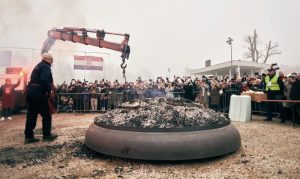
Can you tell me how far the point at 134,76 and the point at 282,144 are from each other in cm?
12081

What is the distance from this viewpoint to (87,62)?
20.1m

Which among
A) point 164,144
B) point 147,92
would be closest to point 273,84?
point 147,92

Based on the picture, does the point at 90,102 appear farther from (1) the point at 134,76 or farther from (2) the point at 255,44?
(1) the point at 134,76

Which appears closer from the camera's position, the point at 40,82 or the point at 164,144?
the point at 164,144

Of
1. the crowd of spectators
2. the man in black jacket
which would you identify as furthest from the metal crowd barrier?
the man in black jacket

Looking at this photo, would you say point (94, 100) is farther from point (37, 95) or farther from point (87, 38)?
point (37, 95)

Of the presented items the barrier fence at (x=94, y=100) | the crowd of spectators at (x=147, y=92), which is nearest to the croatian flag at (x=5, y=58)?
the crowd of spectators at (x=147, y=92)

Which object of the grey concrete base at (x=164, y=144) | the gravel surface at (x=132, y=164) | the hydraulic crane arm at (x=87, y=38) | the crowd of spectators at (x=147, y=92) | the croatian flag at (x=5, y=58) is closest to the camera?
the gravel surface at (x=132, y=164)

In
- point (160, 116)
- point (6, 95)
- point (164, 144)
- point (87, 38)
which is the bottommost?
point (164, 144)

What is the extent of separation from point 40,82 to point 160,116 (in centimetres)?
307

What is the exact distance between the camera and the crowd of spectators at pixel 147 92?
12.6 m

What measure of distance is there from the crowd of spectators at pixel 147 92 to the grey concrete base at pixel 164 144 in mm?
7738

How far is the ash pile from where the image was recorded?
4898 millimetres

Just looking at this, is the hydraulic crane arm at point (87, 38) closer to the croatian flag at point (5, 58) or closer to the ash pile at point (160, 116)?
the ash pile at point (160, 116)
